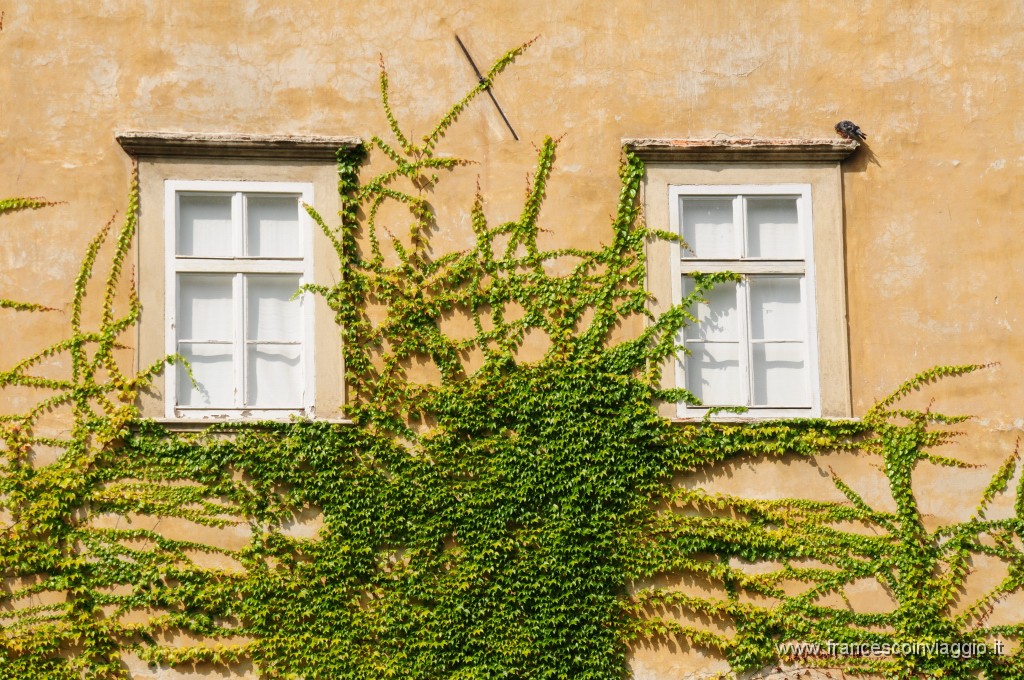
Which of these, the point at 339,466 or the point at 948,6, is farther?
the point at 948,6

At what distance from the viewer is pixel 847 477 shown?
26.0 ft

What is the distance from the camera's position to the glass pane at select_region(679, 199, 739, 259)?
26.8ft

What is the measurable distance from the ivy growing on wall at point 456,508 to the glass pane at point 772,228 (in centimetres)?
70

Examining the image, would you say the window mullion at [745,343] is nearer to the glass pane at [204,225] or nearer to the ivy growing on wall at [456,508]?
the ivy growing on wall at [456,508]

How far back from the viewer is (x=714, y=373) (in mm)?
8086

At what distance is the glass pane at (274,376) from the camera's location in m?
7.85

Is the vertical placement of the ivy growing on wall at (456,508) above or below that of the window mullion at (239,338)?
below

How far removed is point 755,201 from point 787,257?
0.43m

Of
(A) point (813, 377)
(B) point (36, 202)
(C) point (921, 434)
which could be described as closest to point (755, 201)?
(A) point (813, 377)

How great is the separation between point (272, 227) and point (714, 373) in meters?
3.01

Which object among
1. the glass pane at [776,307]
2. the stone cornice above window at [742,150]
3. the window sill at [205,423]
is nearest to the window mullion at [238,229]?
the window sill at [205,423]

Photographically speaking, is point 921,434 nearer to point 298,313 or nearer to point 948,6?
point 948,6

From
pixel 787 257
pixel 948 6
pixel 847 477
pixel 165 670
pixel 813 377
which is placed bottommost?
pixel 165 670

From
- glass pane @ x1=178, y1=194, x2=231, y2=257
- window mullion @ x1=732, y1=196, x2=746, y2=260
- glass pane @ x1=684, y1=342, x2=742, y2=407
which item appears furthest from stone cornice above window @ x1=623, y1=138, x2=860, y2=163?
glass pane @ x1=178, y1=194, x2=231, y2=257
